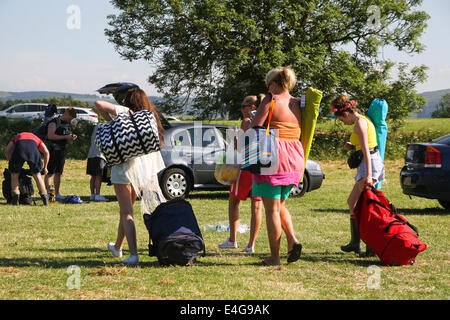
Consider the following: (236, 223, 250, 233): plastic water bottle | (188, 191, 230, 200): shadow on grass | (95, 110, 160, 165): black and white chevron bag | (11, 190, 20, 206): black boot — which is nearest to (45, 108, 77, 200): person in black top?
(11, 190, 20, 206): black boot

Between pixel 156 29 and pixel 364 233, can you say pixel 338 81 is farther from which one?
pixel 364 233

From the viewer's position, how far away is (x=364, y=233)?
6.01 metres

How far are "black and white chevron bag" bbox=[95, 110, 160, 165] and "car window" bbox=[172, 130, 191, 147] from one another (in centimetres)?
658

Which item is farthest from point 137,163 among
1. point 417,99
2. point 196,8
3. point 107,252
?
point 417,99

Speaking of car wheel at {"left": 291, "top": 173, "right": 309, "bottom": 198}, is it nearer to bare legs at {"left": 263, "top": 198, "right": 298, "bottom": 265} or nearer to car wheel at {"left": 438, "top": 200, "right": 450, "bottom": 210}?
car wheel at {"left": 438, "top": 200, "right": 450, "bottom": 210}

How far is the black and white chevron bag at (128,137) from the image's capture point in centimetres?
530

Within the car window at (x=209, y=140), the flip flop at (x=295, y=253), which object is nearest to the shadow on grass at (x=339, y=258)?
the flip flop at (x=295, y=253)

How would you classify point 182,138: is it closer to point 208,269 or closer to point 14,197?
point 14,197

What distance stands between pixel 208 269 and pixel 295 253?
91 cm

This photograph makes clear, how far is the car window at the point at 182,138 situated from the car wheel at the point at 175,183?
1.90 feet

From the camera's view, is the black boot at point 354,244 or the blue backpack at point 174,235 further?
the black boot at point 354,244

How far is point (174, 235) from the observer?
5.56 m

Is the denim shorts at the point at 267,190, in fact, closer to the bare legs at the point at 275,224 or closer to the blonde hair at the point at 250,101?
the bare legs at the point at 275,224

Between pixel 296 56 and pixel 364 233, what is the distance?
1682 centimetres
